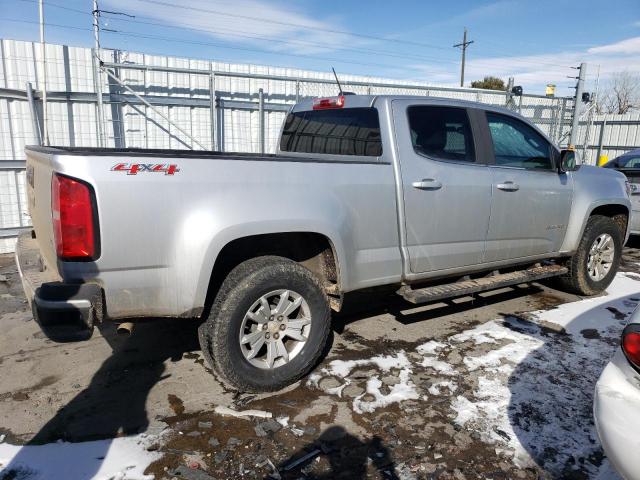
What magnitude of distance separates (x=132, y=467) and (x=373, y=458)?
1304 millimetres

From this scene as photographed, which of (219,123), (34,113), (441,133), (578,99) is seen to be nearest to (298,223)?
(441,133)

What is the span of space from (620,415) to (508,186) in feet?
8.99

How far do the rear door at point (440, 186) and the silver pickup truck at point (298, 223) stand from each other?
13mm

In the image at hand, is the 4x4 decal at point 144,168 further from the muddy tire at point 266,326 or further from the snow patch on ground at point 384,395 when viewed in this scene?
the snow patch on ground at point 384,395

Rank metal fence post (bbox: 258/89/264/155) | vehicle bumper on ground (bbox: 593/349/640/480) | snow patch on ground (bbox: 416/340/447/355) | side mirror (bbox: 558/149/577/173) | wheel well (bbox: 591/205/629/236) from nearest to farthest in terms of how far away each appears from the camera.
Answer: vehicle bumper on ground (bbox: 593/349/640/480), snow patch on ground (bbox: 416/340/447/355), side mirror (bbox: 558/149/577/173), wheel well (bbox: 591/205/629/236), metal fence post (bbox: 258/89/264/155)

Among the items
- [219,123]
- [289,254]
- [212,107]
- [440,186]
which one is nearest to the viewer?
[289,254]

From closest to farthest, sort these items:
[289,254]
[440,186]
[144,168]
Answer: [144,168] → [289,254] → [440,186]

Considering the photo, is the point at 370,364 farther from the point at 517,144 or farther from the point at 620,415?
the point at 517,144

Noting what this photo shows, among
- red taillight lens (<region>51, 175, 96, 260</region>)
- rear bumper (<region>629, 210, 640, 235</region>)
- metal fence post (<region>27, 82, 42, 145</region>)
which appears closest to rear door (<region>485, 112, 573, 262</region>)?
red taillight lens (<region>51, 175, 96, 260</region>)

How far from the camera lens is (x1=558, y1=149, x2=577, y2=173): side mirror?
16.0 feet

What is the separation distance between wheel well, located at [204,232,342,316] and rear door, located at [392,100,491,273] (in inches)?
26.7

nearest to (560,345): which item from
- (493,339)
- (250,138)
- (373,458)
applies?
(493,339)

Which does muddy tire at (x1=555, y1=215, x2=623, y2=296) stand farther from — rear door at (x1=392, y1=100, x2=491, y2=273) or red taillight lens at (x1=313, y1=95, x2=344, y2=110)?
red taillight lens at (x1=313, y1=95, x2=344, y2=110)

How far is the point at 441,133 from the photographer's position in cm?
420
